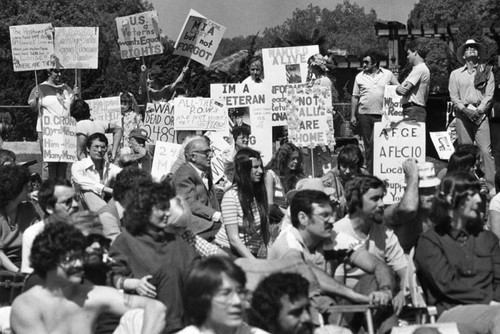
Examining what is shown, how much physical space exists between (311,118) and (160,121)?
3044 mm

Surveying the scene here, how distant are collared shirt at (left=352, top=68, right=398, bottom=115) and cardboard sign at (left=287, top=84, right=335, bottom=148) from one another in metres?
2.22

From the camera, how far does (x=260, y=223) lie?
34.0 ft

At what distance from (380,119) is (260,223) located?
23.8ft

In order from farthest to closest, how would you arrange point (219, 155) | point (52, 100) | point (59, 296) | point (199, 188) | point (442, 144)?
1. point (442, 144)
2. point (219, 155)
3. point (52, 100)
4. point (199, 188)
5. point (59, 296)

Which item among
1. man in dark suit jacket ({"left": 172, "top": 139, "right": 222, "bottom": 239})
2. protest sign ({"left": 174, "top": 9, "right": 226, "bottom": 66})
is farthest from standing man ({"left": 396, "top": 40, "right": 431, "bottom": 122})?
man in dark suit jacket ({"left": 172, "top": 139, "right": 222, "bottom": 239})

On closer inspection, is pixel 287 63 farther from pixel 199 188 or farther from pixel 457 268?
pixel 457 268

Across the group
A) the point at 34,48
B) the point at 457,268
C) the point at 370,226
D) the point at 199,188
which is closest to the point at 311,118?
the point at 199,188

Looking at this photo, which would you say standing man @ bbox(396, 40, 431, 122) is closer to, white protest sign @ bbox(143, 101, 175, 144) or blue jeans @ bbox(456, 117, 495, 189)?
blue jeans @ bbox(456, 117, 495, 189)

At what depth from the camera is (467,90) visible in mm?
15398

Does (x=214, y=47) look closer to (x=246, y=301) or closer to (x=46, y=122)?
(x=46, y=122)

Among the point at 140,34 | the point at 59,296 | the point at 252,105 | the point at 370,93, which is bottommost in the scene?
the point at 59,296

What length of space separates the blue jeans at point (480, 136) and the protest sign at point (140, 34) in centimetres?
667

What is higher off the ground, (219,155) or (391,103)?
(391,103)

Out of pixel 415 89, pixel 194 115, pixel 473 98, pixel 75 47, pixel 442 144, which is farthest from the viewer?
pixel 75 47
